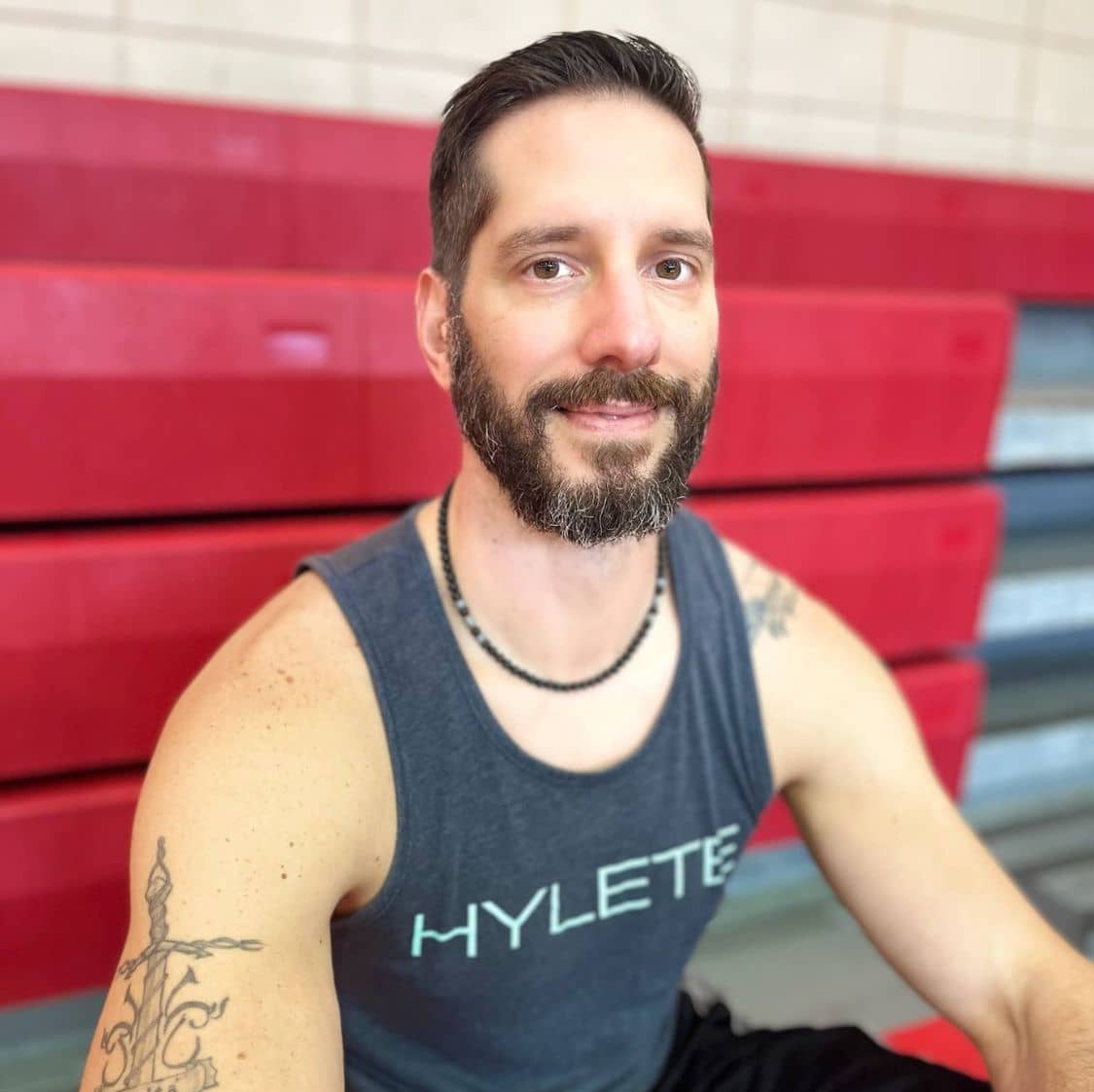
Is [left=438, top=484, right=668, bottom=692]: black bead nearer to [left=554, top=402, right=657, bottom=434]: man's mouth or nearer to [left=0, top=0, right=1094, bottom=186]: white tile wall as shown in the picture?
[left=554, top=402, right=657, bottom=434]: man's mouth

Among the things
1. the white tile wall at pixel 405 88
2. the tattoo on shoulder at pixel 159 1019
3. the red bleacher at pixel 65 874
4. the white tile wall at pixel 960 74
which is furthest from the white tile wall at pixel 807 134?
the tattoo on shoulder at pixel 159 1019

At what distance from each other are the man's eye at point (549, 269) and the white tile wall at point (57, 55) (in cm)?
79

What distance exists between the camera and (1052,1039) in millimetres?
791

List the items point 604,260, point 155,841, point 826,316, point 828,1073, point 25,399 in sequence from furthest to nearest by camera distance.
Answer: point 826,316 < point 25,399 < point 828,1073 < point 604,260 < point 155,841

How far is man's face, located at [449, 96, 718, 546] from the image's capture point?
0.77m

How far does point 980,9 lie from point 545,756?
5.55 feet

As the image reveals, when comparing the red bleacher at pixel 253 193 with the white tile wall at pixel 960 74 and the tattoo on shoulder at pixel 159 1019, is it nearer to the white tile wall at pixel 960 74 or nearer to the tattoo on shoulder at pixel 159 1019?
the white tile wall at pixel 960 74

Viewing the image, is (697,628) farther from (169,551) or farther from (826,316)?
(826,316)

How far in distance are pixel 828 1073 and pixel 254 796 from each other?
56 centimetres

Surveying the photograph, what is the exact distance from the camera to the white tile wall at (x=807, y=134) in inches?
66.1

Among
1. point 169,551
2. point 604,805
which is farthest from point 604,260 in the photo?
point 169,551

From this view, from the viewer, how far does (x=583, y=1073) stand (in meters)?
0.87

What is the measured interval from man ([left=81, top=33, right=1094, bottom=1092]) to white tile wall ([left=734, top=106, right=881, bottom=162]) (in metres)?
0.87

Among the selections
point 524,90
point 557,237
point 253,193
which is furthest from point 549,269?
point 253,193
